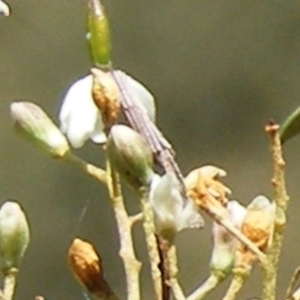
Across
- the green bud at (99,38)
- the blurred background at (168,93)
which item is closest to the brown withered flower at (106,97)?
the green bud at (99,38)

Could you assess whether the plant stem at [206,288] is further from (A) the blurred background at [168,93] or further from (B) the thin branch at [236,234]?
(A) the blurred background at [168,93]

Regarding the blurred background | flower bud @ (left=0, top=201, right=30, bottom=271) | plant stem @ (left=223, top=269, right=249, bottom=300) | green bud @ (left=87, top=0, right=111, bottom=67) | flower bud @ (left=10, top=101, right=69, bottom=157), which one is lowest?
plant stem @ (left=223, top=269, right=249, bottom=300)

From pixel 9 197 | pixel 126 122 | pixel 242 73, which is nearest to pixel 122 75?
pixel 126 122

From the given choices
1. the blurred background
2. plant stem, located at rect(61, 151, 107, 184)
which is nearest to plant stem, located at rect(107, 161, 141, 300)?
plant stem, located at rect(61, 151, 107, 184)

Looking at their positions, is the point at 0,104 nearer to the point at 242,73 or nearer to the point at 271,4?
the point at 242,73

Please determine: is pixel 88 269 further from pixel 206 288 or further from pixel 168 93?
pixel 168 93

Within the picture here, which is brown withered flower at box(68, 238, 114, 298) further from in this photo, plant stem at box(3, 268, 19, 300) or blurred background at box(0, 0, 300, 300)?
blurred background at box(0, 0, 300, 300)
